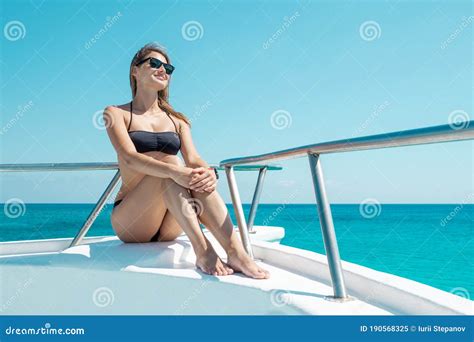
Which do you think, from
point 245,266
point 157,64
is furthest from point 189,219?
point 157,64

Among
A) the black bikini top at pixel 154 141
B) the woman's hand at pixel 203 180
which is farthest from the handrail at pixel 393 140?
the black bikini top at pixel 154 141

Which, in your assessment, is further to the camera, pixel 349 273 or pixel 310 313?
pixel 349 273

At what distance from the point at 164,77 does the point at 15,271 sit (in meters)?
1.40

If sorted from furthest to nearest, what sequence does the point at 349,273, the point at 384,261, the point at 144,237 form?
the point at 384,261 → the point at 144,237 → the point at 349,273

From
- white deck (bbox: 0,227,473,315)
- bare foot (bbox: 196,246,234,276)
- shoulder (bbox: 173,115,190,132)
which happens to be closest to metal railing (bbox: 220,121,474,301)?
white deck (bbox: 0,227,473,315)

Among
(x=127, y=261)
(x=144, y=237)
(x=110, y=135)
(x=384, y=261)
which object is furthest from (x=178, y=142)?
(x=384, y=261)

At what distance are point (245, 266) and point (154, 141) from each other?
3.15 ft

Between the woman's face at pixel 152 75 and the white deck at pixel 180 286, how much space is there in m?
0.98

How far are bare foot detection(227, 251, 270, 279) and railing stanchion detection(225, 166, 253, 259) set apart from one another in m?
0.38

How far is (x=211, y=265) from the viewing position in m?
2.00

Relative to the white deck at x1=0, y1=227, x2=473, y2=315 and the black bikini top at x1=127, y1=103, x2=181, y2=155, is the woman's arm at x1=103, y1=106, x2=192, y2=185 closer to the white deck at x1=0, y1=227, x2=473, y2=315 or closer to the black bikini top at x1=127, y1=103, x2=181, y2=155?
the black bikini top at x1=127, y1=103, x2=181, y2=155

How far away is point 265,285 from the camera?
176cm

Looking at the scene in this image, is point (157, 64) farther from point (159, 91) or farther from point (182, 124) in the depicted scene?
point (182, 124)

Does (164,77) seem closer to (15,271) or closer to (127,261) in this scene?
(127,261)
